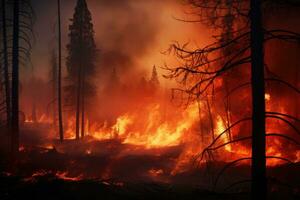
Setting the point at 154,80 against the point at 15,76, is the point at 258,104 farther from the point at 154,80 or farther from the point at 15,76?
the point at 154,80

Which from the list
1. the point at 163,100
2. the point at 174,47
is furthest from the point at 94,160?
the point at 163,100

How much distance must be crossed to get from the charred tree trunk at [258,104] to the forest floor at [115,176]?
2.38 feet

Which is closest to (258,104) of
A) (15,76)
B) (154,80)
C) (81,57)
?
(15,76)

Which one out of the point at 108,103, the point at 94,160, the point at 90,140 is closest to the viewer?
the point at 94,160

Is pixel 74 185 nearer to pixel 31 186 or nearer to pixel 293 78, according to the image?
pixel 31 186

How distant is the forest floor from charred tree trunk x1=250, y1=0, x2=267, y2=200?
0.73 m

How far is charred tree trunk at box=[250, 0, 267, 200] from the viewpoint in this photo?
624 cm

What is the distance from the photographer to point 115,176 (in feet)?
79.5

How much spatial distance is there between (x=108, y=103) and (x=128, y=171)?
3911 cm

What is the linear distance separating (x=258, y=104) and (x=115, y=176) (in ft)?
64.5

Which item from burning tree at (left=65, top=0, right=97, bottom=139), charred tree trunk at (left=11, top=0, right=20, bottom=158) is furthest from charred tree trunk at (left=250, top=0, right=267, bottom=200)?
burning tree at (left=65, top=0, right=97, bottom=139)

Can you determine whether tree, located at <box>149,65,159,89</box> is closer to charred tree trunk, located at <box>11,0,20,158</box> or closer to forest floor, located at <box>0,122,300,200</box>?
forest floor, located at <box>0,122,300,200</box>

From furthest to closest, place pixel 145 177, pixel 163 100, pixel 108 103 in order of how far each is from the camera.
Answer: pixel 163 100 → pixel 108 103 → pixel 145 177

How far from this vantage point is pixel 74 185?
12062 mm
